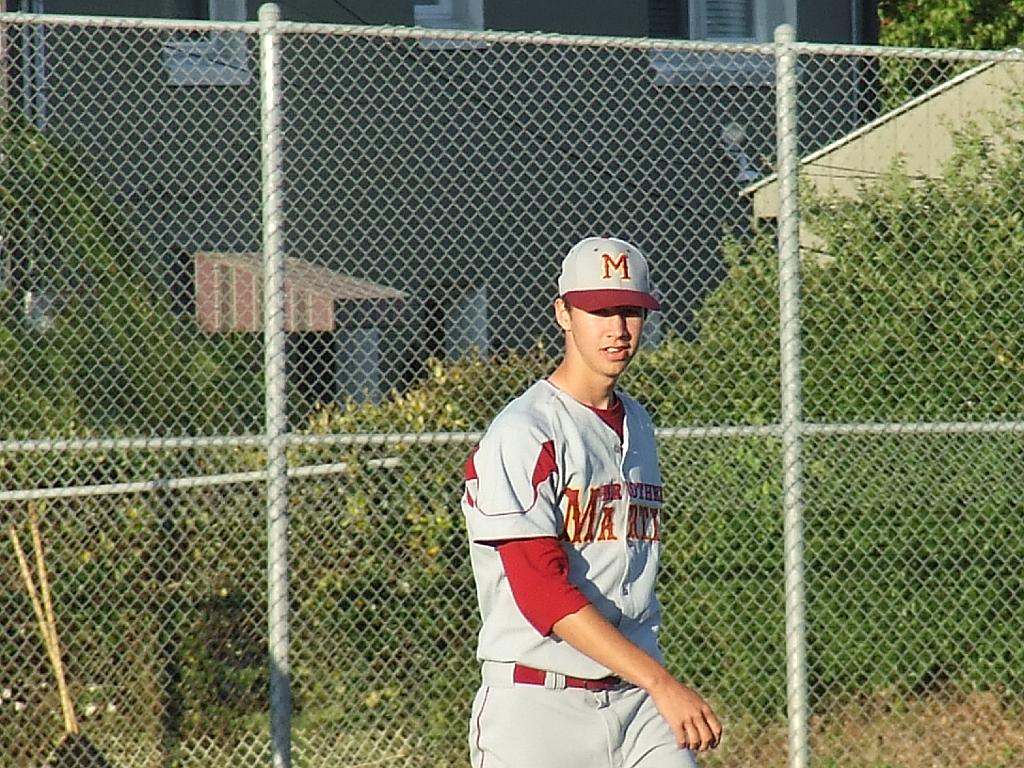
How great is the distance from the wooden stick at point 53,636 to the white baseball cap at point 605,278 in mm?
2649

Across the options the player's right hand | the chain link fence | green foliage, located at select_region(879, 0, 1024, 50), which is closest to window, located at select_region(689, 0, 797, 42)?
green foliage, located at select_region(879, 0, 1024, 50)

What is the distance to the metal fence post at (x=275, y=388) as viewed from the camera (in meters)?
5.80

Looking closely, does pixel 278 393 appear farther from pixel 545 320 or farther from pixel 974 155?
pixel 545 320

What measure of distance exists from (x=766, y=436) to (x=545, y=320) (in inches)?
116

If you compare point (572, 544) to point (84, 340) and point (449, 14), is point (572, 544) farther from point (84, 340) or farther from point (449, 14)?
point (449, 14)

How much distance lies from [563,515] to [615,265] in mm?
551

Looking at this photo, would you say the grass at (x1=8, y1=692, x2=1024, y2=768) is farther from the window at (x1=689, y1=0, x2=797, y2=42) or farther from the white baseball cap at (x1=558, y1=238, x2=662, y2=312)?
the window at (x1=689, y1=0, x2=797, y2=42)

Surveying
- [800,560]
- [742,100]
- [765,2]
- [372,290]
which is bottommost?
[800,560]

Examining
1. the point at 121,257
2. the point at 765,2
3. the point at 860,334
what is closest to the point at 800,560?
the point at 860,334

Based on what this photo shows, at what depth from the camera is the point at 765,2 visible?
14.1 m

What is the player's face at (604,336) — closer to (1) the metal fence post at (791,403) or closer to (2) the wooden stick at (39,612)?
(1) the metal fence post at (791,403)

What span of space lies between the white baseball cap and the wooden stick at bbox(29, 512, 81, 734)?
265 cm

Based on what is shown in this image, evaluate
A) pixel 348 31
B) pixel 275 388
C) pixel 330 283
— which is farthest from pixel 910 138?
pixel 275 388

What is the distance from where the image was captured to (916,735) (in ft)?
21.2
